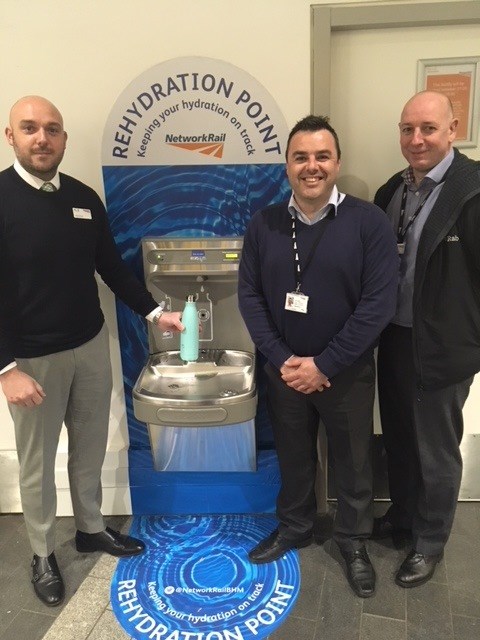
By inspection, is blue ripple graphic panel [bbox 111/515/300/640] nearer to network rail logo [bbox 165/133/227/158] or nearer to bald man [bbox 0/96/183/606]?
bald man [bbox 0/96/183/606]

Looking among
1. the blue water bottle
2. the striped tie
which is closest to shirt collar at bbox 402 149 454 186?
the blue water bottle

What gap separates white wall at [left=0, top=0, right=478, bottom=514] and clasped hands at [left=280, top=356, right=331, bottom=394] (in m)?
0.98

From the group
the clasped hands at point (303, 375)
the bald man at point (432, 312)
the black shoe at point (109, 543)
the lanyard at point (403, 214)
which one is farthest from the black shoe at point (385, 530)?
the lanyard at point (403, 214)

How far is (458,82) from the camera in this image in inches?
84.0

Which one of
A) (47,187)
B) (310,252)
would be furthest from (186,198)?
(310,252)

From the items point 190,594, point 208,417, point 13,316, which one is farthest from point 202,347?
point 190,594

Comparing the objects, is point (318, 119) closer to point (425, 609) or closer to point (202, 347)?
point (202, 347)

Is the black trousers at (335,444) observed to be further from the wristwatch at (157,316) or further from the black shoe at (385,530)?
the wristwatch at (157,316)

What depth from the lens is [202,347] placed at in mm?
2314

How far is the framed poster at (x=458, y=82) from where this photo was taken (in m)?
2.11

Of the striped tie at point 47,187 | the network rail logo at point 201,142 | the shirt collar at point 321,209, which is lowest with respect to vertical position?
the shirt collar at point 321,209

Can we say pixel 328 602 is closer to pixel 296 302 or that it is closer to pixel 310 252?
pixel 296 302

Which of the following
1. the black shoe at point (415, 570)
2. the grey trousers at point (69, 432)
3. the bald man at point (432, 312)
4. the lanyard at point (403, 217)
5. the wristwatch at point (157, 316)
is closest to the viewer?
the bald man at point (432, 312)

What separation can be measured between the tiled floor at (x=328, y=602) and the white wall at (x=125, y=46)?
5.96 feet
